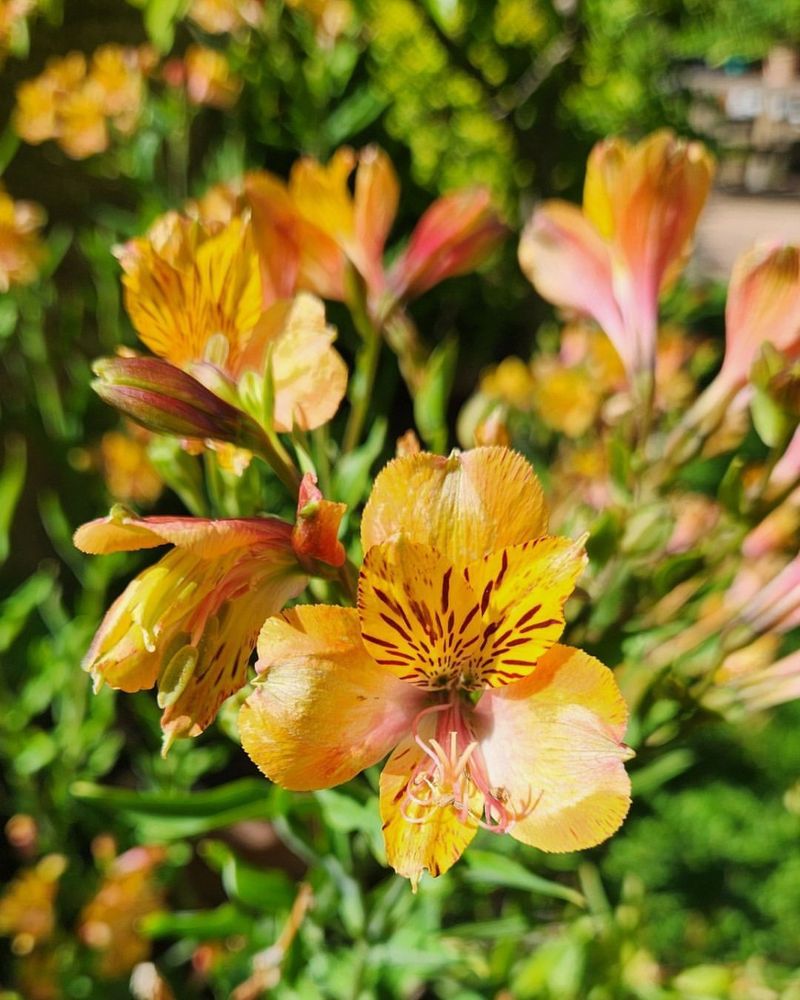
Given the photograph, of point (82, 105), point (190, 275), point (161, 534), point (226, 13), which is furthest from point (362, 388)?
point (226, 13)

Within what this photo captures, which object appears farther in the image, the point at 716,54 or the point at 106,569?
the point at 716,54

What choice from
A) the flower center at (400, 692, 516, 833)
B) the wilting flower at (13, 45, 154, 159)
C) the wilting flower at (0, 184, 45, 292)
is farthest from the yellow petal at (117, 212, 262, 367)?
the wilting flower at (13, 45, 154, 159)

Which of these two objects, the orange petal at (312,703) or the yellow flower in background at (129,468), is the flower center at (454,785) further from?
the yellow flower in background at (129,468)

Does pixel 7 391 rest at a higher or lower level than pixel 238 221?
lower

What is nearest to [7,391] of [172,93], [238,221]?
[172,93]

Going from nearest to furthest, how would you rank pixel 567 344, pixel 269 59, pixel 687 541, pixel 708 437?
1. pixel 708 437
2. pixel 687 541
3. pixel 567 344
4. pixel 269 59

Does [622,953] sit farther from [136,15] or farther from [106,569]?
[136,15]
